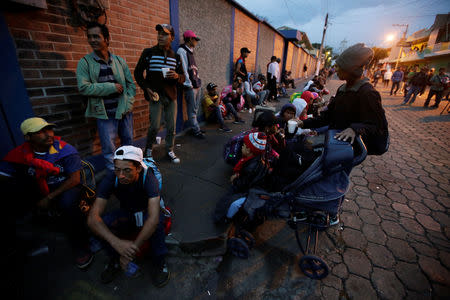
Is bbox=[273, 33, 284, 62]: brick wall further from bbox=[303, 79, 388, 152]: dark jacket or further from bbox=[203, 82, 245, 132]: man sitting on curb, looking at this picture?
bbox=[303, 79, 388, 152]: dark jacket

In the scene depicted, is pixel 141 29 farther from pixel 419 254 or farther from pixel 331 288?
pixel 419 254

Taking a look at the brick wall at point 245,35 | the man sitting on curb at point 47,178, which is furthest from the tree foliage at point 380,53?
the man sitting on curb at point 47,178

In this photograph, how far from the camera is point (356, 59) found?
1854 mm

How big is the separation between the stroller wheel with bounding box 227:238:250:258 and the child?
0.28 m

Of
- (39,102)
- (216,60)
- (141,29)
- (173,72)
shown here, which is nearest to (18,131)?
(39,102)

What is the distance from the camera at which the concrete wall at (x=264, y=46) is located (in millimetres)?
10305

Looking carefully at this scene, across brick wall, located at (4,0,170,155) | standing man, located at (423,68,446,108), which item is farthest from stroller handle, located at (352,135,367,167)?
standing man, located at (423,68,446,108)

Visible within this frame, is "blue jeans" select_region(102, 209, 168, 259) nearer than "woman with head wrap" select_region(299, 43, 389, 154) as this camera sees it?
No

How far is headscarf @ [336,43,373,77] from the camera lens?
185cm

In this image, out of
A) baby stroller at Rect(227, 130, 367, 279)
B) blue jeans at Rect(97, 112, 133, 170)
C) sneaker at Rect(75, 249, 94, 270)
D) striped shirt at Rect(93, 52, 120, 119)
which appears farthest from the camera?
blue jeans at Rect(97, 112, 133, 170)

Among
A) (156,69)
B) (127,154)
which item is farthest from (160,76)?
(127,154)

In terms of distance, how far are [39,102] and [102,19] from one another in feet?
5.11

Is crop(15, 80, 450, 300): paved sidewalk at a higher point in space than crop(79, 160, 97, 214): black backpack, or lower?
lower

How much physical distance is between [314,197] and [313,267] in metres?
0.82
